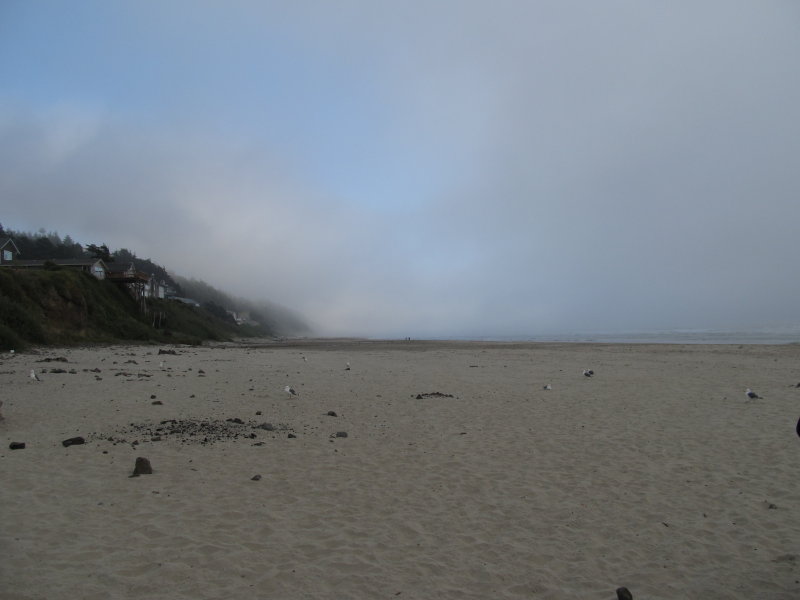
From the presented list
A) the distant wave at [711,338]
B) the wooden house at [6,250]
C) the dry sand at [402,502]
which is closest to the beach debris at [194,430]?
the dry sand at [402,502]

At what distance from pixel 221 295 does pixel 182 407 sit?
172162 millimetres

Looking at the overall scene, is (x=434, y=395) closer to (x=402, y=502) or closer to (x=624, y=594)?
(x=402, y=502)

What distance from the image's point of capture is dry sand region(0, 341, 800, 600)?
4488 millimetres

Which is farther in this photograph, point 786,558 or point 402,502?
point 402,502

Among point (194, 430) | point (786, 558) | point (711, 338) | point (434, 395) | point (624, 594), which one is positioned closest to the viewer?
point (624, 594)

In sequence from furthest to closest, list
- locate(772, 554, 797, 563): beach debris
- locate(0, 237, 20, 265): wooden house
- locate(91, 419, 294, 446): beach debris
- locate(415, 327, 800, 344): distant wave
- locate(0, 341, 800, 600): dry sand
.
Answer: locate(0, 237, 20, 265): wooden house < locate(415, 327, 800, 344): distant wave < locate(91, 419, 294, 446): beach debris < locate(772, 554, 797, 563): beach debris < locate(0, 341, 800, 600): dry sand

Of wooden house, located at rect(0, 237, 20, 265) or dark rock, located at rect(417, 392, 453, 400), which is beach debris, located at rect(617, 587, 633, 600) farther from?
wooden house, located at rect(0, 237, 20, 265)

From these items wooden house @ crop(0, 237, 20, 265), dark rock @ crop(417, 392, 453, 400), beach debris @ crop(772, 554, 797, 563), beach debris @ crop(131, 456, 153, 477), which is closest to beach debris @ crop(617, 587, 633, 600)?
beach debris @ crop(772, 554, 797, 563)

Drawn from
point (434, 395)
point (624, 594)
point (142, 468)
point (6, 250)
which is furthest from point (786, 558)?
point (6, 250)

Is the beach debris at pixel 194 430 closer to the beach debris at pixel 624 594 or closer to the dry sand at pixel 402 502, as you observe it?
the dry sand at pixel 402 502

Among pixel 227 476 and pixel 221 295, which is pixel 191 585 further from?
pixel 221 295

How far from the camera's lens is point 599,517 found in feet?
19.8

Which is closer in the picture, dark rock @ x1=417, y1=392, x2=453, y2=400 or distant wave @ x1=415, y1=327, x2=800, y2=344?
dark rock @ x1=417, y1=392, x2=453, y2=400

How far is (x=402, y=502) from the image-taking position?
647 centimetres
